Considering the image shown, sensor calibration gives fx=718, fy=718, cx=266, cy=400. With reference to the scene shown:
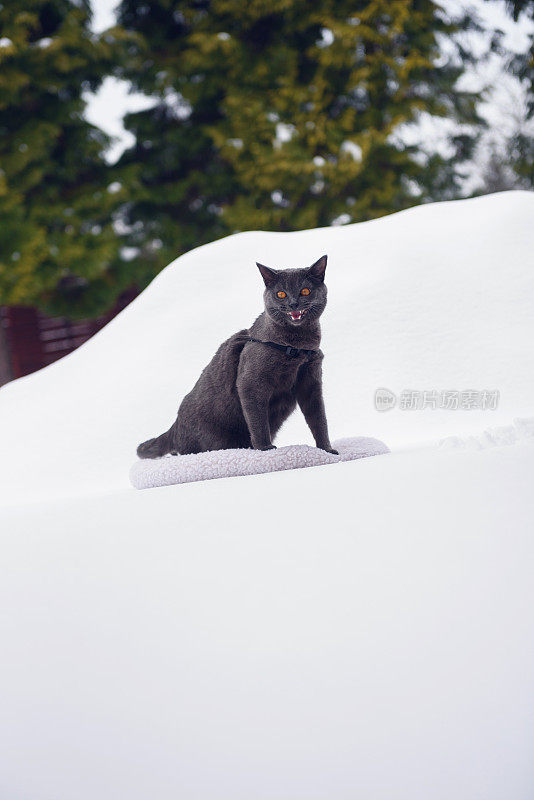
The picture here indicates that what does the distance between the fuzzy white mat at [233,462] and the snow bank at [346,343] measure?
0.37 metres

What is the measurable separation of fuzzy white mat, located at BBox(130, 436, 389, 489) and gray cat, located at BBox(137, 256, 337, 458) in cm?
3

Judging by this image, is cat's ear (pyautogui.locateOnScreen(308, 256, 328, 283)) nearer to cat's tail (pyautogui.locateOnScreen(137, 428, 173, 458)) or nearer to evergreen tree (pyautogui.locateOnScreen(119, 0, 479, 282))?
cat's tail (pyautogui.locateOnScreen(137, 428, 173, 458))

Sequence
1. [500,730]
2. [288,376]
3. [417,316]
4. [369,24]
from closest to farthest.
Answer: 1. [500,730]
2. [288,376]
3. [417,316]
4. [369,24]

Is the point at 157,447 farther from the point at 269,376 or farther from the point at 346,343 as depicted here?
the point at 346,343

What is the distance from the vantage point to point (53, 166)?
4977 mm

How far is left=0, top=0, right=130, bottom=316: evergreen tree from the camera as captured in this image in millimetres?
4629

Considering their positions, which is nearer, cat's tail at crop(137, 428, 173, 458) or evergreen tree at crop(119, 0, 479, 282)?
cat's tail at crop(137, 428, 173, 458)

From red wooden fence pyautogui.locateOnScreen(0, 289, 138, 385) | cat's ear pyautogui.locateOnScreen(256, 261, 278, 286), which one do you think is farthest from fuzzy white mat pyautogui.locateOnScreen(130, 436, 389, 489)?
red wooden fence pyautogui.locateOnScreen(0, 289, 138, 385)

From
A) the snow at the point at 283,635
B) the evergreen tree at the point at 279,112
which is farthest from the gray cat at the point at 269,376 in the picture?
the evergreen tree at the point at 279,112

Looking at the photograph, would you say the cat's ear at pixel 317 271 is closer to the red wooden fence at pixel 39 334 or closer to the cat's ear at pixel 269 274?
the cat's ear at pixel 269 274

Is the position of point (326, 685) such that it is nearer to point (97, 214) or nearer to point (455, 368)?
point (455, 368)

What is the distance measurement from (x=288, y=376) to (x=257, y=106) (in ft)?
15.9

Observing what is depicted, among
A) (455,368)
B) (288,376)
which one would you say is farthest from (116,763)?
(455,368)

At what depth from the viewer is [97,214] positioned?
203 inches
